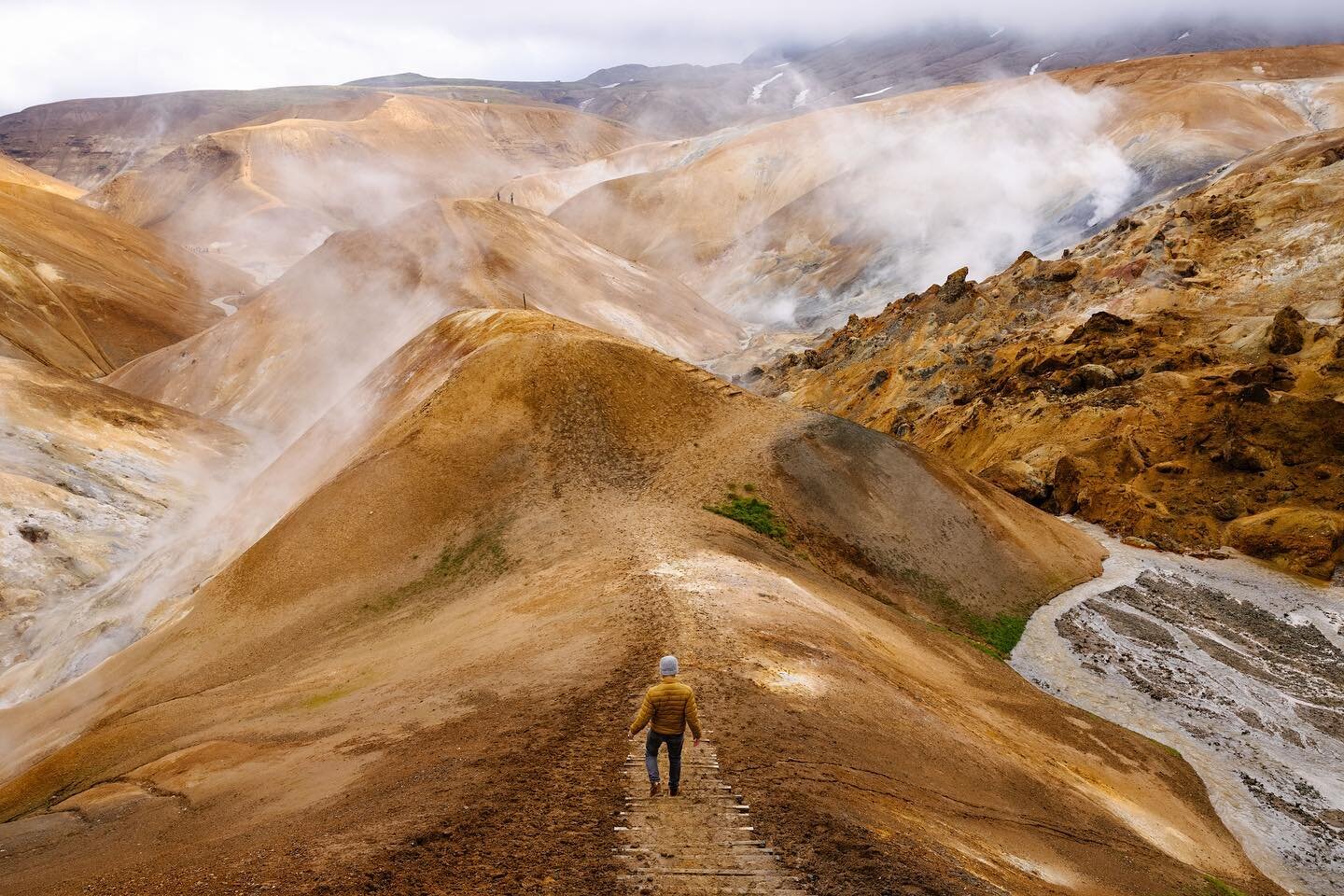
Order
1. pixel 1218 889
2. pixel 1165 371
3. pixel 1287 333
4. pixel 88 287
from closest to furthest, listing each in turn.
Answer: pixel 1218 889, pixel 1287 333, pixel 1165 371, pixel 88 287

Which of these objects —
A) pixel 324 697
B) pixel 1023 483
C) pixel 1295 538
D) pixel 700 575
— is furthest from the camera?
pixel 1023 483

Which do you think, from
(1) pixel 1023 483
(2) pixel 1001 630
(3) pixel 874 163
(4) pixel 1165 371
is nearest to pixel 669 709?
(2) pixel 1001 630

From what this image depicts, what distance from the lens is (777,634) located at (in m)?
15.6

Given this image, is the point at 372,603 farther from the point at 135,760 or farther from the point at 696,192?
the point at 696,192

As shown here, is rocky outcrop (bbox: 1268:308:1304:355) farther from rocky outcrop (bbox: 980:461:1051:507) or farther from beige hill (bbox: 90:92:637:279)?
beige hill (bbox: 90:92:637:279)

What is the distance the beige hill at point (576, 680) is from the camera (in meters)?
9.93

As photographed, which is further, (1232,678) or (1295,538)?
(1295,538)

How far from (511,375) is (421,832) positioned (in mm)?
21532

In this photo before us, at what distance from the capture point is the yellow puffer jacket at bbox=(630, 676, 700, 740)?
32.6ft

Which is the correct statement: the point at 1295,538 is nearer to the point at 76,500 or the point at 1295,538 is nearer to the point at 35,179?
the point at 76,500

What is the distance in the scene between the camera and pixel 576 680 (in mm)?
13438

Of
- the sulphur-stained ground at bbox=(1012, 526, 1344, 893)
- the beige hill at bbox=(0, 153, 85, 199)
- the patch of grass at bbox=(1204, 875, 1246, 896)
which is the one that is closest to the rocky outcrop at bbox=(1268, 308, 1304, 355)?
the sulphur-stained ground at bbox=(1012, 526, 1344, 893)

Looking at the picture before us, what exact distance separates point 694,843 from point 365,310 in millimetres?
56822

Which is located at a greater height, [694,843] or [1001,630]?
[694,843]
